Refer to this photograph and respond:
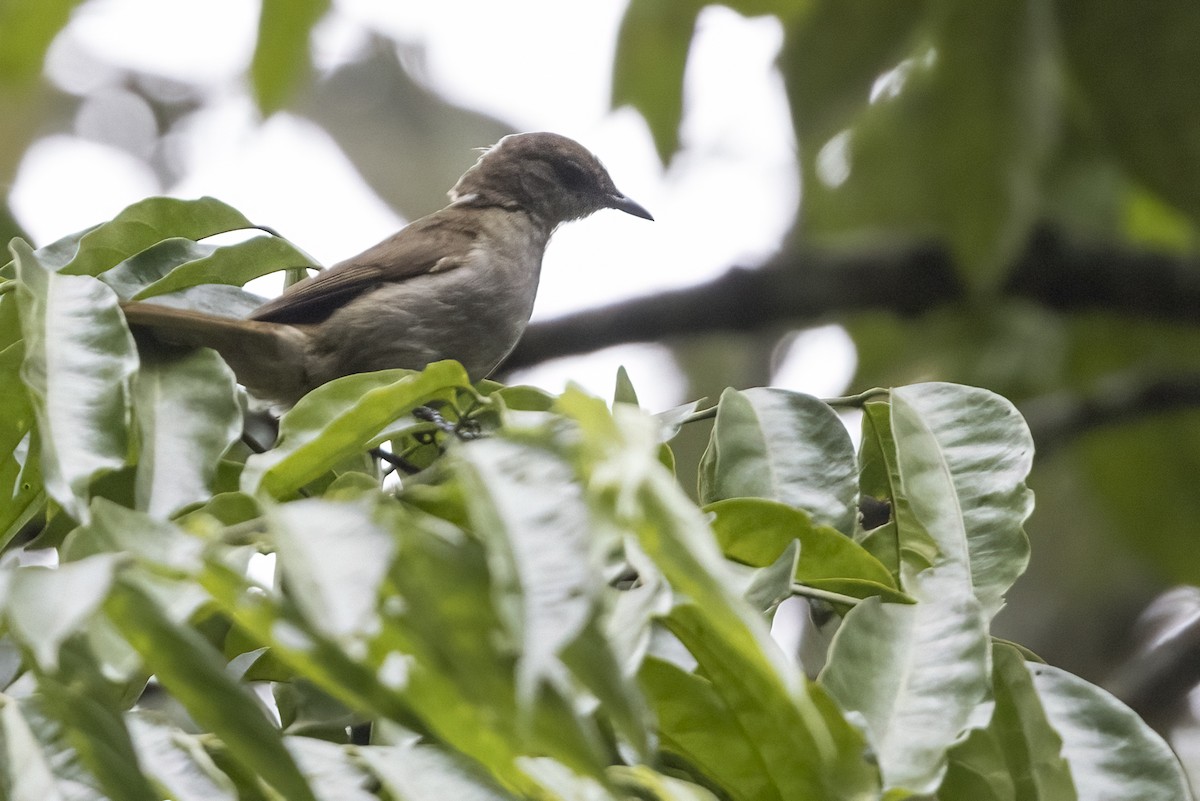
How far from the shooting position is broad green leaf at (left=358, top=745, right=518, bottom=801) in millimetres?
1439

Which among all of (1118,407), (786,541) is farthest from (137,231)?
(1118,407)

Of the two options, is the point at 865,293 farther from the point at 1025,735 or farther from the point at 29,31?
the point at 1025,735

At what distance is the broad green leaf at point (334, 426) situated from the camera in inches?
65.7

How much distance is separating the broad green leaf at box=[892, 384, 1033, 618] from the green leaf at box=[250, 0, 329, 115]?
224 cm

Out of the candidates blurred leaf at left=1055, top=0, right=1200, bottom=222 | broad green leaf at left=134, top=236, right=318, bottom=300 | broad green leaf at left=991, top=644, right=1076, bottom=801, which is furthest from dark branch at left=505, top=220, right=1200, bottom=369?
broad green leaf at left=991, top=644, right=1076, bottom=801

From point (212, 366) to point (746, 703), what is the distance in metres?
1.02

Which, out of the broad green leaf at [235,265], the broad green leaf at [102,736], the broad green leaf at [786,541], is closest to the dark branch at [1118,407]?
the broad green leaf at [235,265]

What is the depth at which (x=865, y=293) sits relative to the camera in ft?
18.3

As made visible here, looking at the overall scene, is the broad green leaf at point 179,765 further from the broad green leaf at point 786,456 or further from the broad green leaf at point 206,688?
the broad green leaf at point 786,456

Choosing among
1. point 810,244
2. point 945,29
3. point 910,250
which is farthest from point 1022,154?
point 810,244

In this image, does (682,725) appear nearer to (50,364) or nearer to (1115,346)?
(50,364)

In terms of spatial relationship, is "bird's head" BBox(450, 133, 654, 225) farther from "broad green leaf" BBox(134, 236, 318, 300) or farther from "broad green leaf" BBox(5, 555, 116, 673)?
"broad green leaf" BBox(5, 555, 116, 673)

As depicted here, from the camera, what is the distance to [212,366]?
6.94ft

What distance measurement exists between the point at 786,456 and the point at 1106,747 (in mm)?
607
